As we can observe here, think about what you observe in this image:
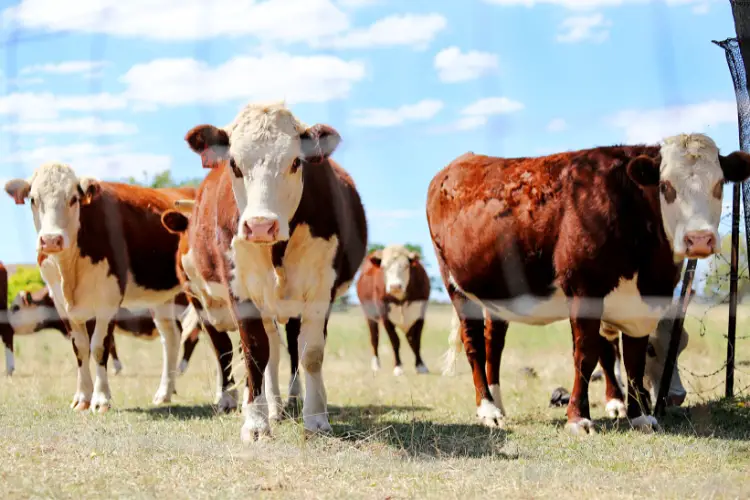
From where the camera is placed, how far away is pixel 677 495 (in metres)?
4.25

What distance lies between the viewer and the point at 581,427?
6359mm

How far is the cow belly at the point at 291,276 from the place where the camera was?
6.09m

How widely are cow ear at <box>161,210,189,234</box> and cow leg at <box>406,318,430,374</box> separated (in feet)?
23.3

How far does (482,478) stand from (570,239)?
2458 mm

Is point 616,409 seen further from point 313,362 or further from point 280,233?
point 280,233

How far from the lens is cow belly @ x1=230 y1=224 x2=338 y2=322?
20.0 ft

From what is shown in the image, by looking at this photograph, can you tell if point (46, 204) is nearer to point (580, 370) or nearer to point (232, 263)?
point (232, 263)

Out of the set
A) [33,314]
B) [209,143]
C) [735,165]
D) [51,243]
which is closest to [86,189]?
[51,243]

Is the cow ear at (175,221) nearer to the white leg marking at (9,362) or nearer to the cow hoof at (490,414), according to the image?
the cow hoof at (490,414)

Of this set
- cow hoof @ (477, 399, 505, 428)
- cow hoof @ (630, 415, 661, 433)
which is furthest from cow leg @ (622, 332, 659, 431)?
cow hoof @ (477, 399, 505, 428)

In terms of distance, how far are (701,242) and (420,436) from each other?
218 centimetres

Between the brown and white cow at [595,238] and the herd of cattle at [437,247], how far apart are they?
1 centimetres

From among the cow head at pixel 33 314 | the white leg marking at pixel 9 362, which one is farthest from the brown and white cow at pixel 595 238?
the cow head at pixel 33 314

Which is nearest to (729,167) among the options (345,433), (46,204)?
(345,433)
